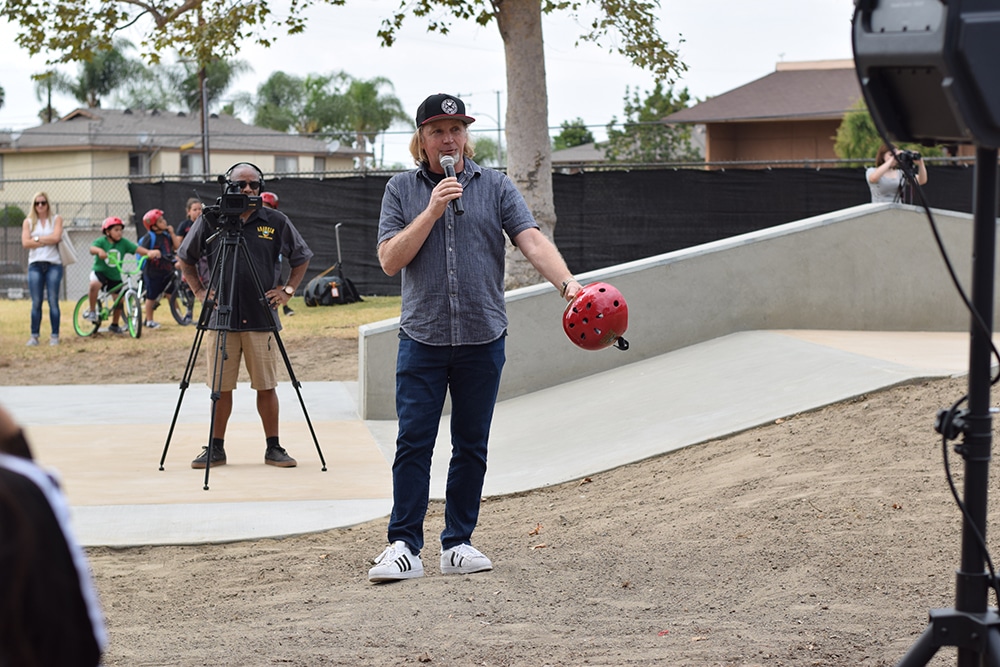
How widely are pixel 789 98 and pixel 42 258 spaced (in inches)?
1210

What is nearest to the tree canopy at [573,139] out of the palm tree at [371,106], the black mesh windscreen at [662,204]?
the palm tree at [371,106]

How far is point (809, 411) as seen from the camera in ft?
26.2

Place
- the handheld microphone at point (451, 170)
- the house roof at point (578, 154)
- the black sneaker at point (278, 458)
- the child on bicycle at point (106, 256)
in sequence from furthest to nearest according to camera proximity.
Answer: the house roof at point (578, 154) → the child on bicycle at point (106, 256) → the black sneaker at point (278, 458) → the handheld microphone at point (451, 170)

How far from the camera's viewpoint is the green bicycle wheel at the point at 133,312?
1584 centimetres

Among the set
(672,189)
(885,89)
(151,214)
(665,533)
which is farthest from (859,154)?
(885,89)

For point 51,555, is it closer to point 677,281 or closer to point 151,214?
point 677,281

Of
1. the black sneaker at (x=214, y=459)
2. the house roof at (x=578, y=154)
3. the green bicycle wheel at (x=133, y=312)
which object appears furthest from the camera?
the house roof at (x=578, y=154)

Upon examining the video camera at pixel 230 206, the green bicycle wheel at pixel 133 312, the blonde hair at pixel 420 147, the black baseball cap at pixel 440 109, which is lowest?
the green bicycle wheel at pixel 133 312

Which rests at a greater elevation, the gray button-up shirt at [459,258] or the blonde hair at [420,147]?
the blonde hair at [420,147]

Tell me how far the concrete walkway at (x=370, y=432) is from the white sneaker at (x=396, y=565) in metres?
1.32

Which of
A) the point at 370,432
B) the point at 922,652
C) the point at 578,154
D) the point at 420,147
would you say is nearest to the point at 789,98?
the point at 578,154

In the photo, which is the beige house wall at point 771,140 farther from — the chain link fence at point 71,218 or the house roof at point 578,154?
the chain link fence at point 71,218

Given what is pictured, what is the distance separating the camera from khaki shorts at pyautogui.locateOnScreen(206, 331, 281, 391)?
800 cm

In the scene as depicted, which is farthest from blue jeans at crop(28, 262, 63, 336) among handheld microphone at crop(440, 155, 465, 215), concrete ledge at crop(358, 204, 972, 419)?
handheld microphone at crop(440, 155, 465, 215)
